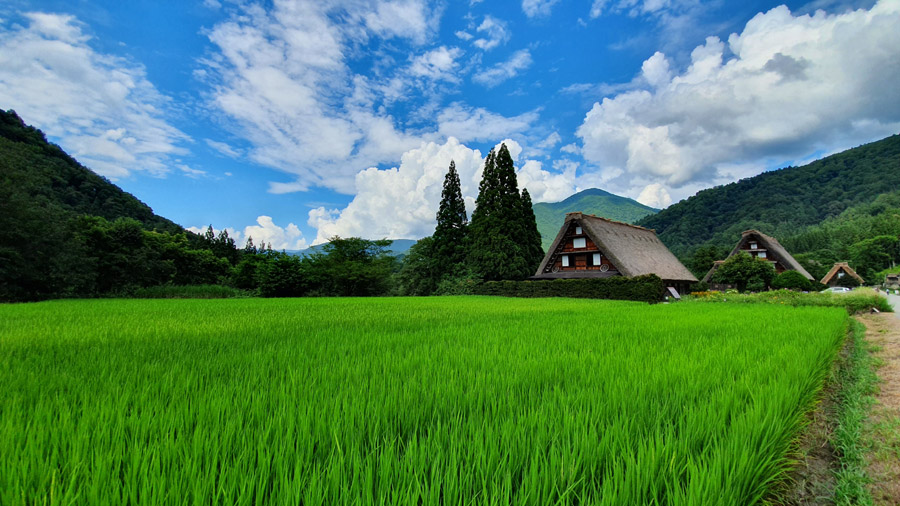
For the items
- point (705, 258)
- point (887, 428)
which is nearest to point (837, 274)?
point (705, 258)

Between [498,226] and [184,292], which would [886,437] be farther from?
[184,292]

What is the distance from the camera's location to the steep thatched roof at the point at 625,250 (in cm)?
2140

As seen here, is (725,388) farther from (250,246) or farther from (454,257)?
(250,246)

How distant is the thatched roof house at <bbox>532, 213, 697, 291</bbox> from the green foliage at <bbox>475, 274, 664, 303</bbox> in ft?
12.0

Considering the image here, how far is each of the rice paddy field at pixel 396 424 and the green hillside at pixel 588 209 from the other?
419 feet

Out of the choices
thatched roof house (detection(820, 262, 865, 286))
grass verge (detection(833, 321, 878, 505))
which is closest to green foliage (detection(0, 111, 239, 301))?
grass verge (detection(833, 321, 878, 505))

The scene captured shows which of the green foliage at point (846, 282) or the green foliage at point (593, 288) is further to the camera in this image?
the green foliage at point (846, 282)

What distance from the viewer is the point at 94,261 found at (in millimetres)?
17344

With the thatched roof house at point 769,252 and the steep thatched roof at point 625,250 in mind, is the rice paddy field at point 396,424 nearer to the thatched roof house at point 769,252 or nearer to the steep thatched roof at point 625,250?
the steep thatched roof at point 625,250

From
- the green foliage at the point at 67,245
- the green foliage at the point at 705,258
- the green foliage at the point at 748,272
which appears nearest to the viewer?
the green foliage at the point at 67,245

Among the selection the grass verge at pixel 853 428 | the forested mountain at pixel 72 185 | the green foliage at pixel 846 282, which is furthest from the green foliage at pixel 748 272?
the forested mountain at pixel 72 185

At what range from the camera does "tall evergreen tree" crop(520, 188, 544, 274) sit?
25.0 meters

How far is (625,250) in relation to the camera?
2281cm

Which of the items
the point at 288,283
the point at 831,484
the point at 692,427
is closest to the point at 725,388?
the point at 831,484
